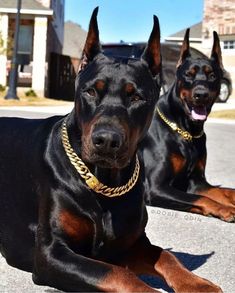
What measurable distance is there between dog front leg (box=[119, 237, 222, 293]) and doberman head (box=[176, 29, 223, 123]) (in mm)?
2447

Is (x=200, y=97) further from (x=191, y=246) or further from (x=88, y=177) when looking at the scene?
(x=88, y=177)

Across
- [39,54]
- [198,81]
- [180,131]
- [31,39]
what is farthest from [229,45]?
[180,131]

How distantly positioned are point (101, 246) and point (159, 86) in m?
0.98

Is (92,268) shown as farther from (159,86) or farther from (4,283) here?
(159,86)

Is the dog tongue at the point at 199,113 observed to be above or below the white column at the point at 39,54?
above

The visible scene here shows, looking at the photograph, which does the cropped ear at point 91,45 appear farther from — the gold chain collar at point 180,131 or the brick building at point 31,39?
the brick building at point 31,39

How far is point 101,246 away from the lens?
117 inches

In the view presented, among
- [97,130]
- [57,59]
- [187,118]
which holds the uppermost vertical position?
[97,130]

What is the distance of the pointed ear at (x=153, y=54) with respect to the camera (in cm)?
332

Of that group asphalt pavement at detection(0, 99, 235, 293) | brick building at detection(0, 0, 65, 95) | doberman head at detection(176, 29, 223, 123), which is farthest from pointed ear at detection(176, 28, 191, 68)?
brick building at detection(0, 0, 65, 95)

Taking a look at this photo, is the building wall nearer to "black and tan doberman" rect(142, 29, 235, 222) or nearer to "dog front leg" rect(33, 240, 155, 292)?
"black and tan doberman" rect(142, 29, 235, 222)

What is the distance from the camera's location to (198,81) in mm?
5520

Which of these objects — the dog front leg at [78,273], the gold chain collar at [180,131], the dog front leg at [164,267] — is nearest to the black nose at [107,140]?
the dog front leg at [78,273]

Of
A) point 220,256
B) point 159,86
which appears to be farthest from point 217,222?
point 159,86
